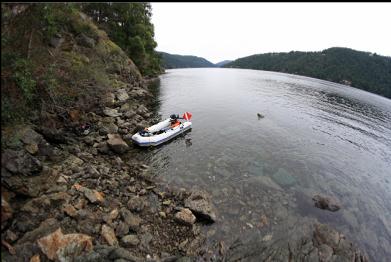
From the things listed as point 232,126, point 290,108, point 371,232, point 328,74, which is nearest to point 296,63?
point 328,74

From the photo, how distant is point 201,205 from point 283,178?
24.9 ft

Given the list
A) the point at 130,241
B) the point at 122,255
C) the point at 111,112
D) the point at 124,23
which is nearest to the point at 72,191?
the point at 130,241

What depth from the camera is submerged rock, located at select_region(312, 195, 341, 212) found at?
13148 millimetres

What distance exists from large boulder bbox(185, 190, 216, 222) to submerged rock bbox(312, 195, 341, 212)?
709 centimetres

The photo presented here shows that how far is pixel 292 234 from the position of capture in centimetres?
1083

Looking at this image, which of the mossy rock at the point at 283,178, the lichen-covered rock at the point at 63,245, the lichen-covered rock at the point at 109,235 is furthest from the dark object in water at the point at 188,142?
the lichen-covered rock at the point at 63,245

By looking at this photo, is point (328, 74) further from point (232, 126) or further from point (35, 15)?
point (35, 15)

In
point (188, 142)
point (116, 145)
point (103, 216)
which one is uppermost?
point (116, 145)

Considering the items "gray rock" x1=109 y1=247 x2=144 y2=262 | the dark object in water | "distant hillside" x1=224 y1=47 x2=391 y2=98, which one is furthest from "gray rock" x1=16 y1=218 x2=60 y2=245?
"distant hillside" x1=224 y1=47 x2=391 y2=98

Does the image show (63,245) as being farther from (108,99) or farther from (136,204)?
(108,99)

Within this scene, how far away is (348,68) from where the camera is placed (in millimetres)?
111625

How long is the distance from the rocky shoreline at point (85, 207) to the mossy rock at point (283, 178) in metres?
6.03

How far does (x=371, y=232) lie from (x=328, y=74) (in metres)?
131

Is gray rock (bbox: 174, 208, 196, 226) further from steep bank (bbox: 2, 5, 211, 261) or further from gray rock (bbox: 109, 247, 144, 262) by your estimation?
gray rock (bbox: 109, 247, 144, 262)
